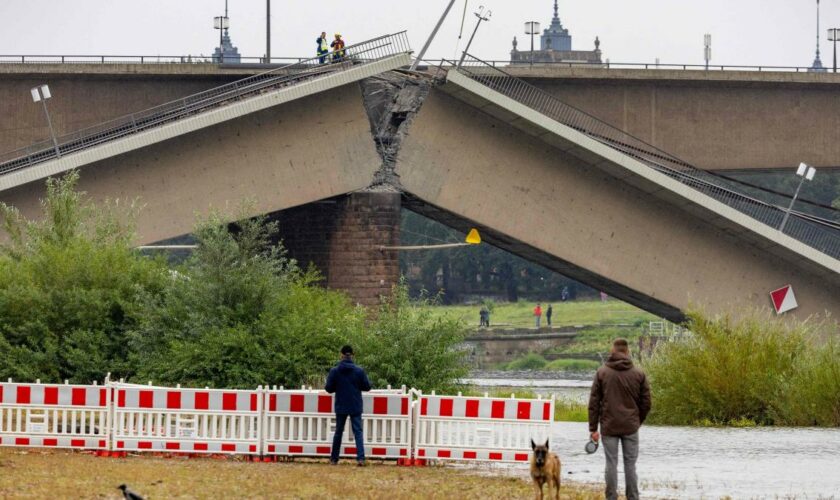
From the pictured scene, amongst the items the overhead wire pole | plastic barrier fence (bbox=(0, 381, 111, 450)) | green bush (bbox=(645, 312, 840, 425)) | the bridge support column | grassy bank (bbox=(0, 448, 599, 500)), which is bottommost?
grassy bank (bbox=(0, 448, 599, 500))

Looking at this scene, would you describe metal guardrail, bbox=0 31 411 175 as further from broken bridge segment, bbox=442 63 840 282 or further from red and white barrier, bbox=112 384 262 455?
red and white barrier, bbox=112 384 262 455

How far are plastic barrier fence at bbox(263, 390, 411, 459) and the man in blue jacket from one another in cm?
65

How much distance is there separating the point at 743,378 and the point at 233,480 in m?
15.1

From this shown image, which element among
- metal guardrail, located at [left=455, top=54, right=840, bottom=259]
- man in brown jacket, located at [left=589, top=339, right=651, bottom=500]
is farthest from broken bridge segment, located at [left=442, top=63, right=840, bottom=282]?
man in brown jacket, located at [left=589, top=339, right=651, bottom=500]

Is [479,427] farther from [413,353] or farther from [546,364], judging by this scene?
[546,364]

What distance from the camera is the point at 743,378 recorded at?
32.7 m

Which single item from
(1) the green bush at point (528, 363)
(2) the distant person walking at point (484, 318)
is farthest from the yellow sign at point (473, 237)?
(2) the distant person walking at point (484, 318)

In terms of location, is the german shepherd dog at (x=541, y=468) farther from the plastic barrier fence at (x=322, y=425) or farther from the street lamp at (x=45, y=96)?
the street lamp at (x=45, y=96)

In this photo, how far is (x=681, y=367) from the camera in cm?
3303

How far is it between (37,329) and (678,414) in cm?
1252

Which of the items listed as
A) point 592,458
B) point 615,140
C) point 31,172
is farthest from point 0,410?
point 615,140

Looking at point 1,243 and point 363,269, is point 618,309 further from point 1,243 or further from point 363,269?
point 1,243

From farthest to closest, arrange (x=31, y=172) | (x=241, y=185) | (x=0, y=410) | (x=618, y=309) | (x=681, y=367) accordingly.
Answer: (x=618, y=309) → (x=241, y=185) → (x=31, y=172) → (x=681, y=367) → (x=0, y=410)

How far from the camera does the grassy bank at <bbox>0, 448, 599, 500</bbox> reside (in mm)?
18469
